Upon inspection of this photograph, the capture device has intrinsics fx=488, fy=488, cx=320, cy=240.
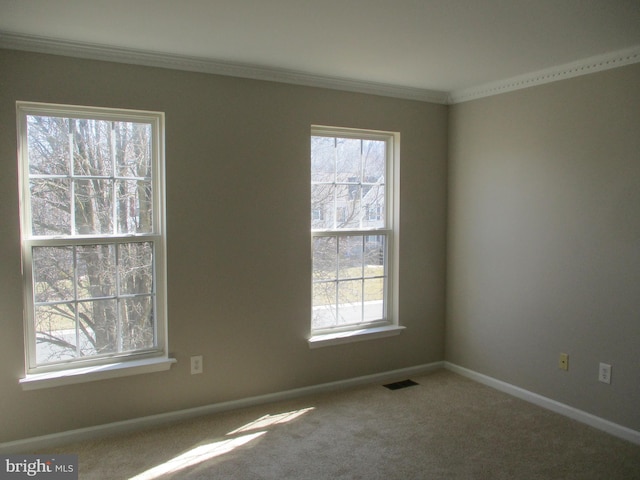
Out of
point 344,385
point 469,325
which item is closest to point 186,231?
point 344,385

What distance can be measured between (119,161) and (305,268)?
1.45 m

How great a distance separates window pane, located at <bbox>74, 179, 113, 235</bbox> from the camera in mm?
2947

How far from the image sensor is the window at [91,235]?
2.85 m

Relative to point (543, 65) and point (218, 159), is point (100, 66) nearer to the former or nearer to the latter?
point (218, 159)

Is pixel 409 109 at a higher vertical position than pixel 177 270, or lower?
higher

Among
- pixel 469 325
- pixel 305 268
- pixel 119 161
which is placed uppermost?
pixel 119 161

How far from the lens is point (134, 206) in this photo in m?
3.10

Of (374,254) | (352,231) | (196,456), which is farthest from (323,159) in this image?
(196,456)

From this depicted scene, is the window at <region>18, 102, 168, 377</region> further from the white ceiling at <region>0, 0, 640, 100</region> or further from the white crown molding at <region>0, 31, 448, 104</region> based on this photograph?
the white ceiling at <region>0, 0, 640, 100</region>

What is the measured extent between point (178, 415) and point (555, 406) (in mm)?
2552

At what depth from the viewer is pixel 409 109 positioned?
3982mm

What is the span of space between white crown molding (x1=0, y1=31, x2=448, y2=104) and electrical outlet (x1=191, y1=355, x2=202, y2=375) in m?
1.88

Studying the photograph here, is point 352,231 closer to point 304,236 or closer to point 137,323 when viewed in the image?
point 304,236

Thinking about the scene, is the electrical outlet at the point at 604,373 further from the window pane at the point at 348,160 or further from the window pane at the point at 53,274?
the window pane at the point at 53,274
